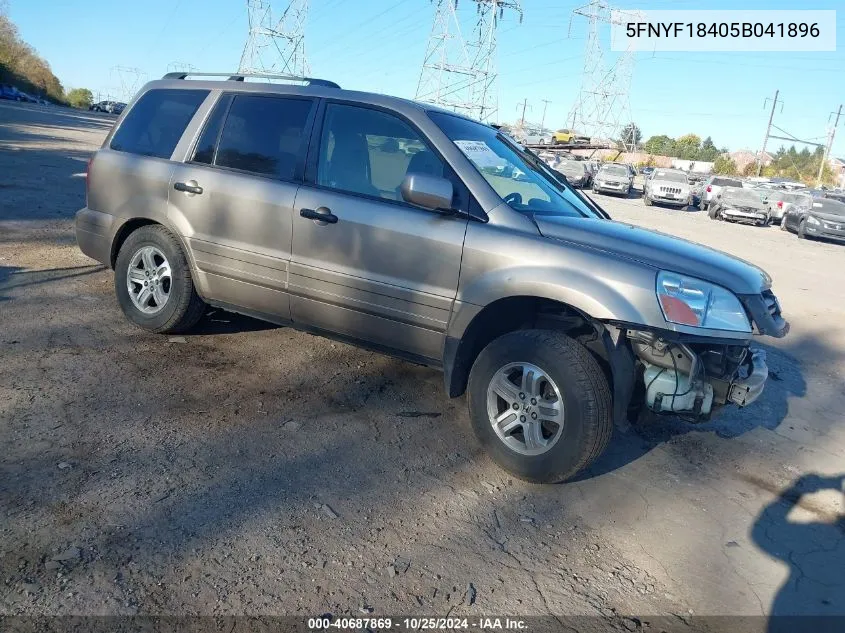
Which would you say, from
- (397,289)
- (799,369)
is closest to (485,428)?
(397,289)

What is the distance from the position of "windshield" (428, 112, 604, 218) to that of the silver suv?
0.02m

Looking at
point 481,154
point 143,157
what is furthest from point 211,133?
point 481,154

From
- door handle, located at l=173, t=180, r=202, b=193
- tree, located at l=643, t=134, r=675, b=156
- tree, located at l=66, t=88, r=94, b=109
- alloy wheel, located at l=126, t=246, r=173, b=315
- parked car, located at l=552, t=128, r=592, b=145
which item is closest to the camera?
door handle, located at l=173, t=180, r=202, b=193

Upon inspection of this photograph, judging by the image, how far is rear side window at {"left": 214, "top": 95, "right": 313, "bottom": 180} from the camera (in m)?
4.42

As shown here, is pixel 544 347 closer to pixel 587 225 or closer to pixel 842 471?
pixel 587 225

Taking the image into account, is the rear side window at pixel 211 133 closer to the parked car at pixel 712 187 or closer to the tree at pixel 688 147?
the parked car at pixel 712 187

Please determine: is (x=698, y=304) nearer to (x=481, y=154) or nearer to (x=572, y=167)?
(x=481, y=154)

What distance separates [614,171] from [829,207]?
500 inches

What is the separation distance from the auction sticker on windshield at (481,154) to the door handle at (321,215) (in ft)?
2.88

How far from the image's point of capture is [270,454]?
3.54 metres

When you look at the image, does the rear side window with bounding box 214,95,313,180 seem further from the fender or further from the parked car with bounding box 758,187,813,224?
the parked car with bounding box 758,187,813,224

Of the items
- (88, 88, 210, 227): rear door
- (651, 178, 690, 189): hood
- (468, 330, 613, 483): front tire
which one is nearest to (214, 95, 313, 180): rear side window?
(88, 88, 210, 227): rear door

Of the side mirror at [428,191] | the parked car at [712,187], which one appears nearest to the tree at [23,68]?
the parked car at [712,187]

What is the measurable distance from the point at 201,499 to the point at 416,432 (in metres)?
1.37
